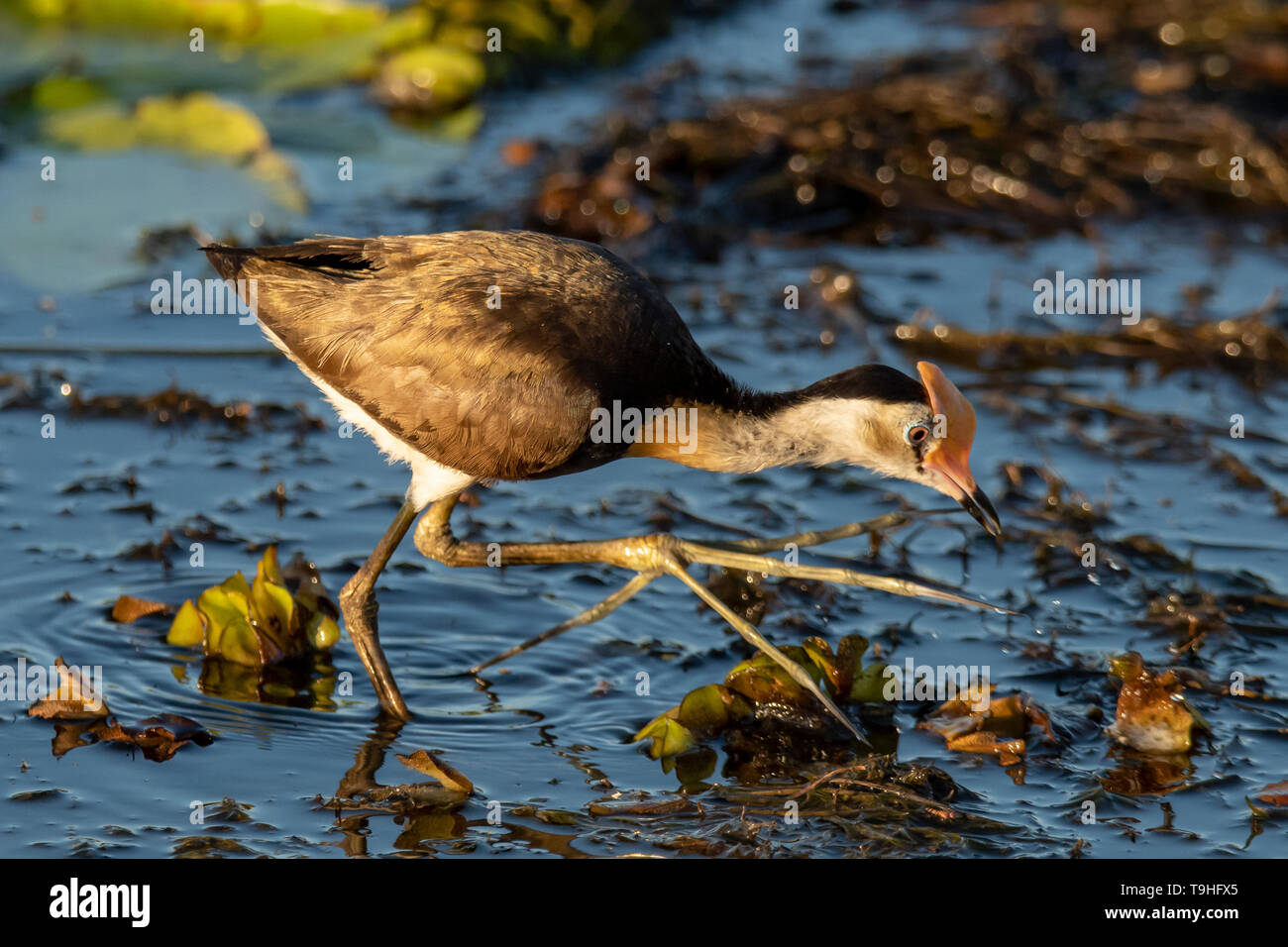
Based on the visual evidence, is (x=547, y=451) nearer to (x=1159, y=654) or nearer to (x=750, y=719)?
(x=750, y=719)

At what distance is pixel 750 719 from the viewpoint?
19.3 ft

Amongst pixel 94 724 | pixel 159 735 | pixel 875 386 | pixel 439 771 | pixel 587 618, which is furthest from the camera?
pixel 587 618

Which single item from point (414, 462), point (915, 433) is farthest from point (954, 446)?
point (414, 462)

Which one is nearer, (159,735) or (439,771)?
(439,771)

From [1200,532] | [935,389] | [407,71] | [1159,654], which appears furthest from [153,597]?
[407,71]

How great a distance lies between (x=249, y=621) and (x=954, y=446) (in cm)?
264

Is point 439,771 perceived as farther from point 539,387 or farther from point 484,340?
point 484,340

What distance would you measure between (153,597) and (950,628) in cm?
322

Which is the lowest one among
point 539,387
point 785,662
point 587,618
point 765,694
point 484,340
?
point 765,694

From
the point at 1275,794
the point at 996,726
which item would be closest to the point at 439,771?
the point at 996,726

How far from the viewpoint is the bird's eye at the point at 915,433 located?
589 centimetres

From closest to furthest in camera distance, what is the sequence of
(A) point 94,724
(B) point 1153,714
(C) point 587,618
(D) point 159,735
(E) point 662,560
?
(D) point 159,735 < (A) point 94,724 < (B) point 1153,714 < (E) point 662,560 < (C) point 587,618

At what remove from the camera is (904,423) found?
5.89 m

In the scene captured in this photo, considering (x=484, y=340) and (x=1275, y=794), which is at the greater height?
(x=484, y=340)
